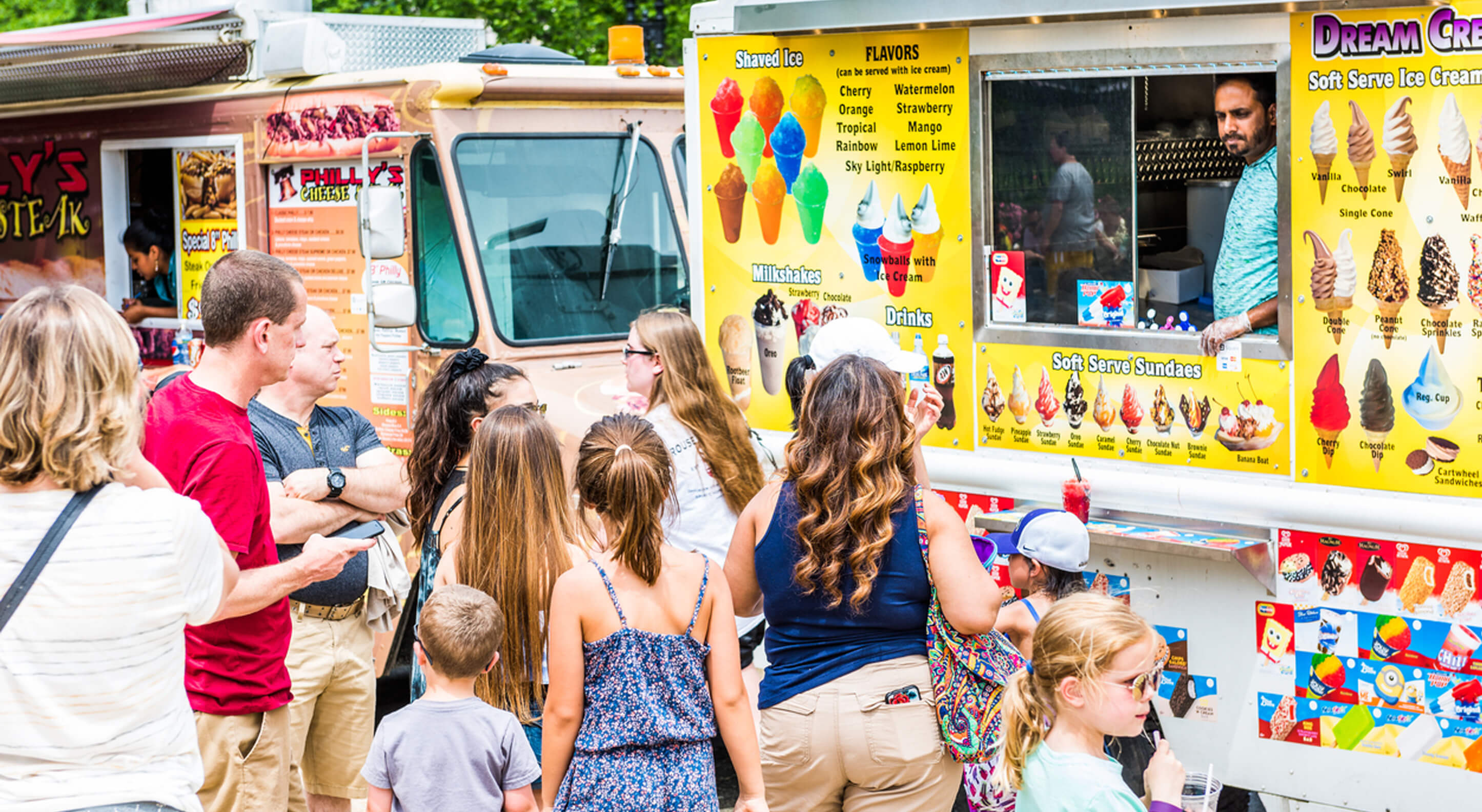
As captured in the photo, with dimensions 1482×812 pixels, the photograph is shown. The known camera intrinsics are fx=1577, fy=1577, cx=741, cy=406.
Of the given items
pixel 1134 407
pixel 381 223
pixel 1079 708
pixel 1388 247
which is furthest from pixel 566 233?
pixel 1079 708

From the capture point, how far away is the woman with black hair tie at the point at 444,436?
13.1 ft

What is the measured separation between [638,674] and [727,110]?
7.71ft

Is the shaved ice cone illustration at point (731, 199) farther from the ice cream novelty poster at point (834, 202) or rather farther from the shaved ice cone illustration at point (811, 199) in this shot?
the shaved ice cone illustration at point (811, 199)

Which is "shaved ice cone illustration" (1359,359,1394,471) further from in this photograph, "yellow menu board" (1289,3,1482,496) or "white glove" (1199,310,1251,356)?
"white glove" (1199,310,1251,356)

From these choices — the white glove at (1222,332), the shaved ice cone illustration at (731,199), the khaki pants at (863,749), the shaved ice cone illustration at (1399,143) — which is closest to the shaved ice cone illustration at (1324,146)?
the shaved ice cone illustration at (1399,143)

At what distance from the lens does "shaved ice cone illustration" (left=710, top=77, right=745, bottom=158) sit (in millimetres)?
5035

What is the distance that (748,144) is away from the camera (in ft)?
16.5

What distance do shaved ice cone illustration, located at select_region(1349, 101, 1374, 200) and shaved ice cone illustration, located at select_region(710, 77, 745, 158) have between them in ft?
6.29

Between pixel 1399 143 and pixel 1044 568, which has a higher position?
pixel 1399 143

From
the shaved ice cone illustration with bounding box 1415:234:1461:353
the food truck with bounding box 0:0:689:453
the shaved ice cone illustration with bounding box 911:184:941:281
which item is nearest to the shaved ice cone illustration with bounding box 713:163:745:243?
the shaved ice cone illustration with bounding box 911:184:941:281

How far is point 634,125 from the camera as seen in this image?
6.67m

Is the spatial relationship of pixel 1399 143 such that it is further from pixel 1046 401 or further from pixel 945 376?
pixel 945 376

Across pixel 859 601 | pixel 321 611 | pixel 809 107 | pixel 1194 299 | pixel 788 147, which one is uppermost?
pixel 809 107

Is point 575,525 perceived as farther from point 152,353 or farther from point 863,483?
point 152,353
